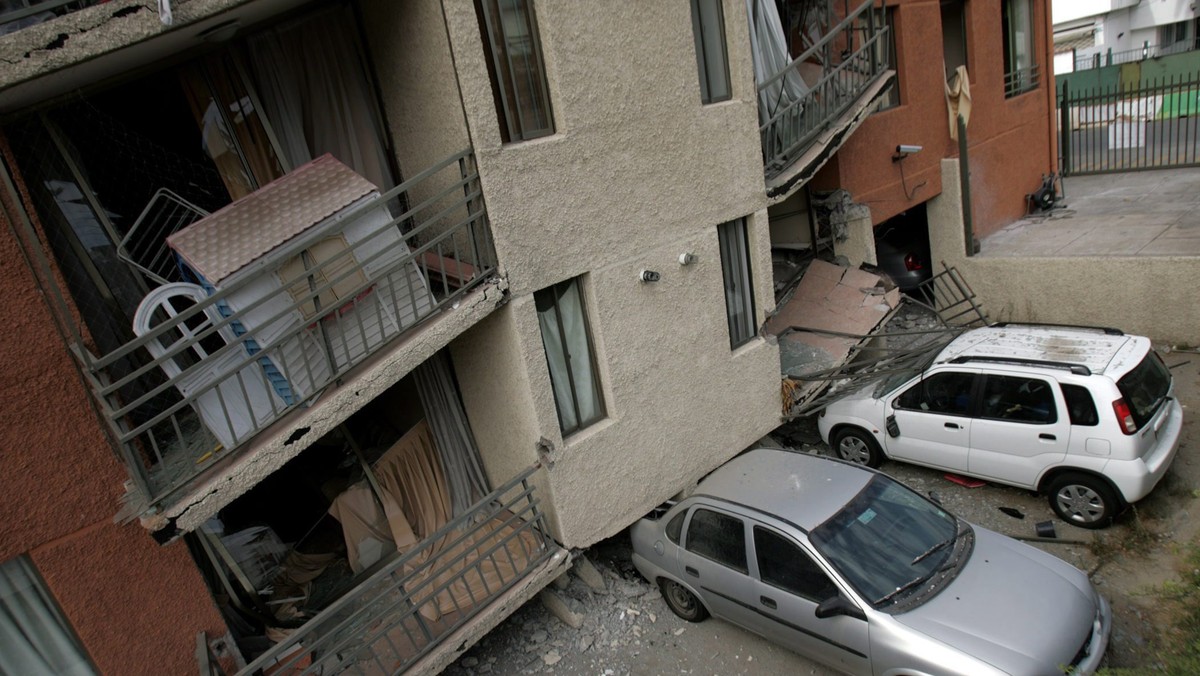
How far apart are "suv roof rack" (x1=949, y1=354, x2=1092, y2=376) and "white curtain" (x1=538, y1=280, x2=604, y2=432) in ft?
13.3

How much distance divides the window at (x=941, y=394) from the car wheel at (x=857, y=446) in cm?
64

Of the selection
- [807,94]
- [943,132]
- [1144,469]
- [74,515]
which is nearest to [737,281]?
[807,94]

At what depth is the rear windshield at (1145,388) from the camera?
6.06 metres

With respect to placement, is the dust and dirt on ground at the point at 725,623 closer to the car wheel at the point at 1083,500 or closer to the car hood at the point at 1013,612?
the car wheel at the point at 1083,500

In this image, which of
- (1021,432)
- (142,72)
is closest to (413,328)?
(142,72)

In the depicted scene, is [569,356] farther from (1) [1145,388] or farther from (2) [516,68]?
(1) [1145,388]

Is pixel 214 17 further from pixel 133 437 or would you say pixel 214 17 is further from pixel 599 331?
pixel 599 331

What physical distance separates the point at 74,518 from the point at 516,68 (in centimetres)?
441

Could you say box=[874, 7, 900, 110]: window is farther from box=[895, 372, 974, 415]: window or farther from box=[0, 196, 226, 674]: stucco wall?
box=[0, 196, 226, 674]: stucco wall

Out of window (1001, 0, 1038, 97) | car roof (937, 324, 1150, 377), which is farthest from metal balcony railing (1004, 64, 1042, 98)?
car roof (937, 324, 1150, 377)

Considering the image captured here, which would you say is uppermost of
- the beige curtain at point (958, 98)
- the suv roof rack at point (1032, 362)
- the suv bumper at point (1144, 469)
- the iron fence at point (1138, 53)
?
the iron fence at point (1138, 53)

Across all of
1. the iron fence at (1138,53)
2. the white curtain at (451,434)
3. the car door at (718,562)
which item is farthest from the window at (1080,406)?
the iron fence at (1138,53)

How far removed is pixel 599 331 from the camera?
5.97 metres

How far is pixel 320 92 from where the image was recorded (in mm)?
5887
